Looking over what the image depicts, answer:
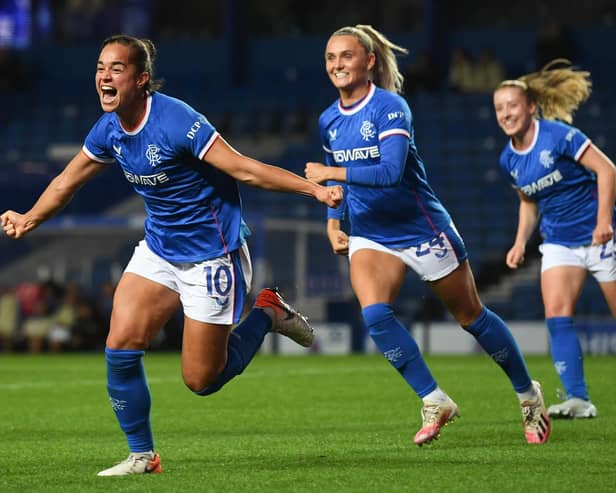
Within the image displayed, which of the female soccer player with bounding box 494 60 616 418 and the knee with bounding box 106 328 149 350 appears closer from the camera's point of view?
the knee with bounding box 106 328 149 350

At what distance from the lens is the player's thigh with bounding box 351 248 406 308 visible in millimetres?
7352

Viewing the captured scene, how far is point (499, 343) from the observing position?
7559mm

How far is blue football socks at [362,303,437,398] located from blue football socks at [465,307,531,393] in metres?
0.43

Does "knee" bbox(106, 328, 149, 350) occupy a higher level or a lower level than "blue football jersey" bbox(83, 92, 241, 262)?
lower

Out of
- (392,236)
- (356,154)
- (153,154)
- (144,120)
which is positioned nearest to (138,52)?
(144,120)

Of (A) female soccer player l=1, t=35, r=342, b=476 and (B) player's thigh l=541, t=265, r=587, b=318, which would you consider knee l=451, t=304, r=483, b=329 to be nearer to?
(A) female soccer player l=1, t=35, r=342, b=476

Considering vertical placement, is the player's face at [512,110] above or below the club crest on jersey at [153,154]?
above

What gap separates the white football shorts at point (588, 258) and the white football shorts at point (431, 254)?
174 cm

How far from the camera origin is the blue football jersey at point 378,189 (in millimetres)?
7277

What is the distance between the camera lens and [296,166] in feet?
77.8

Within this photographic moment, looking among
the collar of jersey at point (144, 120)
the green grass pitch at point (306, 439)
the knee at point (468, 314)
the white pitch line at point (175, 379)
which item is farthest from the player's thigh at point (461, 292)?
the white pitch line at point (175, 379)

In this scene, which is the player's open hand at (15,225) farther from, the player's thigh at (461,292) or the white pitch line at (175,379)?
the white pitch line at (175,379)

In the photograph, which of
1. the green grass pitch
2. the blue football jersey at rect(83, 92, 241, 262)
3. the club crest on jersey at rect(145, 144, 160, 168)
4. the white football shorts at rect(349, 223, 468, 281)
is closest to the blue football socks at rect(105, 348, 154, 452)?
the green grass pitch

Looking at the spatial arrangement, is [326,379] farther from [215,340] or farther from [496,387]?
[215,340]
